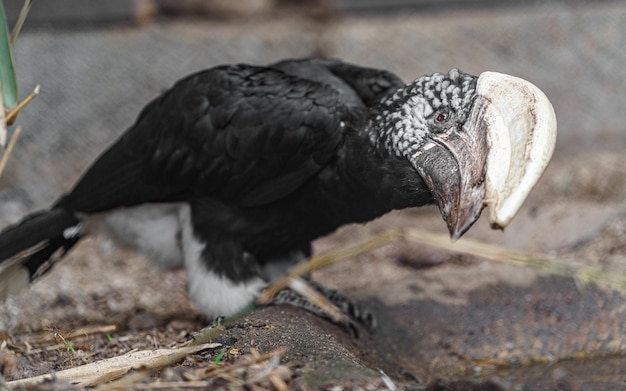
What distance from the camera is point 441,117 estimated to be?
2.26 meters

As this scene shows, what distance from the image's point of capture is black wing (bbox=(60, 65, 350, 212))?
261 centimetres

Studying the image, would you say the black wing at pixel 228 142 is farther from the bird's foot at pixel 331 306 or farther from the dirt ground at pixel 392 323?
the dirt ground at pixel 392 323

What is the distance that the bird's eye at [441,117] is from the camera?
224cm

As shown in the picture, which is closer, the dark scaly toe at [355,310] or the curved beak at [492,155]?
the curved beak at [492,155]

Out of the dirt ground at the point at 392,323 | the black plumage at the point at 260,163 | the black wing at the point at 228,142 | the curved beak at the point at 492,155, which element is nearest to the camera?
the curved beak at the point at 492,155

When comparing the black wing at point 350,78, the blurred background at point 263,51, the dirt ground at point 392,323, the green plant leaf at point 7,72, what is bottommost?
the dirt ground at point 392,323

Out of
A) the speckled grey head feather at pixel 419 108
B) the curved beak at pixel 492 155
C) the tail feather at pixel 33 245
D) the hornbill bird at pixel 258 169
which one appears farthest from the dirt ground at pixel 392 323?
the speckled grey head feather at pixel 419 108

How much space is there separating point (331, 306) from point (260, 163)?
0.51 meters

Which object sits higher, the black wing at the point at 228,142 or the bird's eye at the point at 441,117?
the bird's eye at the point at 441,117

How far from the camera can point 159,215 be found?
3.02 m

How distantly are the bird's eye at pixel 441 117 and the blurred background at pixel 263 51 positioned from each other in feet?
7.77

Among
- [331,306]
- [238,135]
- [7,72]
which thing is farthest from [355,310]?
[7,72]

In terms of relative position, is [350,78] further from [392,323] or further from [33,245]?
[33,245]

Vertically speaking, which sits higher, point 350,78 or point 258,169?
point 350,78
